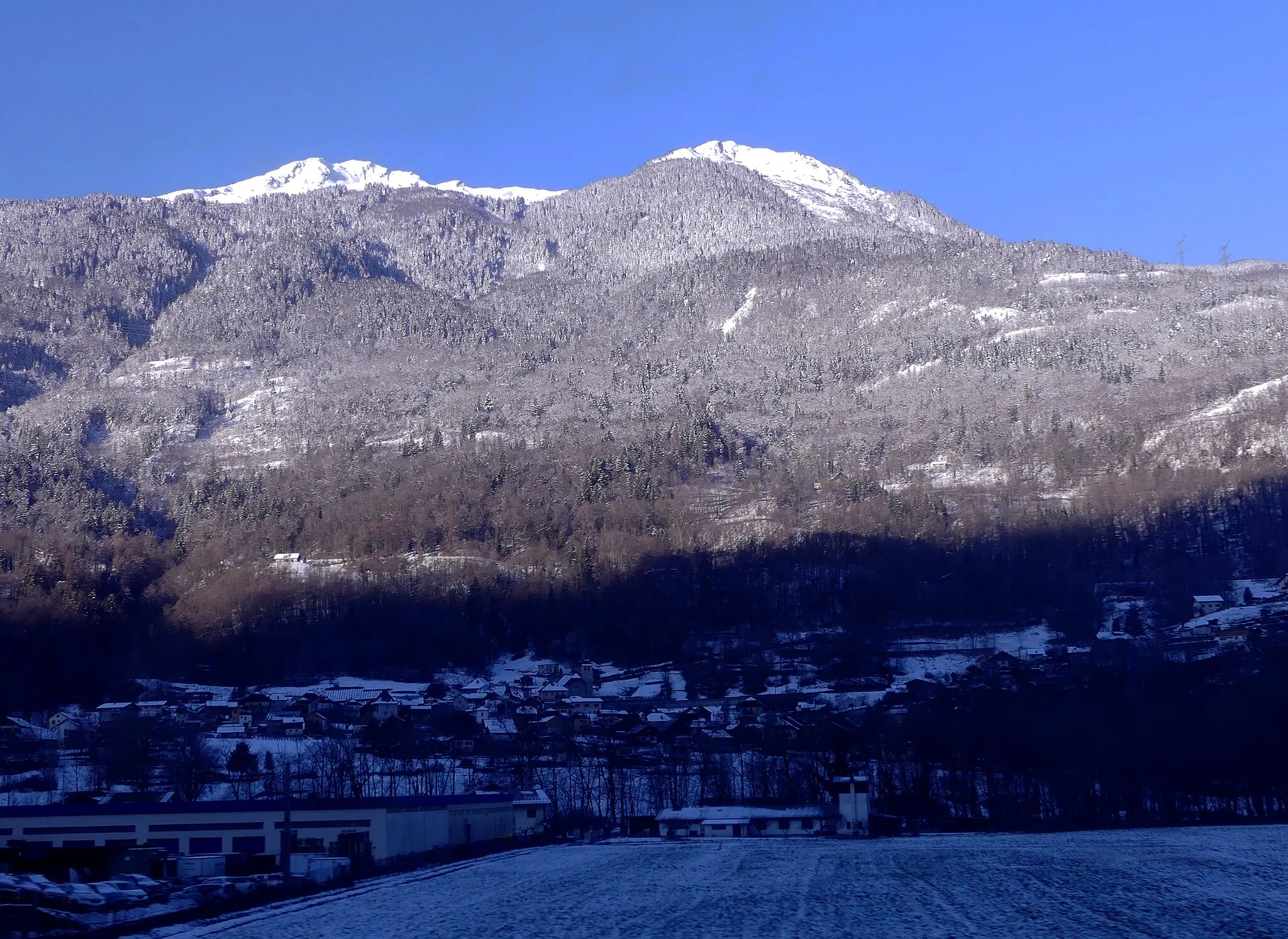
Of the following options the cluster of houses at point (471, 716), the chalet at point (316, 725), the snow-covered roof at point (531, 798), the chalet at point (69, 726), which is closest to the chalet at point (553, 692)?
the cluster of houses at point (471, 716)

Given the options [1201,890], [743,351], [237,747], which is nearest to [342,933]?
[1201,890]

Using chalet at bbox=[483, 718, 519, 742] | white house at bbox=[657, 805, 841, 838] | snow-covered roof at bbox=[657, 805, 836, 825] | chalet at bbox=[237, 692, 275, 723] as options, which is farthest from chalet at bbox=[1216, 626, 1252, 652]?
chalet at bbox=[237, 692, 275, 723]

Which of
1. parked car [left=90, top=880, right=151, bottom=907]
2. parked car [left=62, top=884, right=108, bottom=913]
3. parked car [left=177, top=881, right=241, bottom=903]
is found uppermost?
parked car [left=62, top=884, right=108, bottom=913]

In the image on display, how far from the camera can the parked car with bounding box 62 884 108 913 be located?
1916 cm

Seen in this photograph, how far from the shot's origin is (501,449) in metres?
125

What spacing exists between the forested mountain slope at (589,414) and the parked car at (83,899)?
67.4 meters

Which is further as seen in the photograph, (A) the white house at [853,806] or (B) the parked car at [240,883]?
(A) the white house at [853,806]

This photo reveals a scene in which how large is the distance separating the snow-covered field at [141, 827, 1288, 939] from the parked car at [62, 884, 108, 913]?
229cm

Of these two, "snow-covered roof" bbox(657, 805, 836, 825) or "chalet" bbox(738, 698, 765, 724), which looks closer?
"snow-covered roof" bbox(657, 805, 836, 825)

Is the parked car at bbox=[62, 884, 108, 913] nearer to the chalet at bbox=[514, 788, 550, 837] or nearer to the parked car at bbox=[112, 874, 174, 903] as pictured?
the parked car at bbox=[112, 874, 174, 903]

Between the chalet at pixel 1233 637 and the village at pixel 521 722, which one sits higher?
the chalet at pixel 1233 637

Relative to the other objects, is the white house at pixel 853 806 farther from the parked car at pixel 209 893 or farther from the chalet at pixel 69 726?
the chalet at pixel 69 726

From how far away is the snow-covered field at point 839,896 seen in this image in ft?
52.5

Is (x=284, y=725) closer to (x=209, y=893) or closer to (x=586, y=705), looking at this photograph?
(x=586, y=705)
